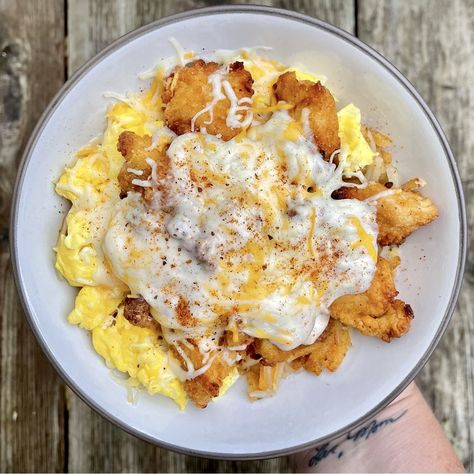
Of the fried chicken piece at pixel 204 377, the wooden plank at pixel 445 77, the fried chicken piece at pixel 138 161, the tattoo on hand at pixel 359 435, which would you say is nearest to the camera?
the fried chicken piece at pixel 138 161

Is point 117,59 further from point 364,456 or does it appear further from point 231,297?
point 364,456

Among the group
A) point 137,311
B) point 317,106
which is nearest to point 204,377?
point 137,311

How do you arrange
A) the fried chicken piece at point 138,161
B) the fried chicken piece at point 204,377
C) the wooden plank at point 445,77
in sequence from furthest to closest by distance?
the wooden plank at point 445,77
the fried chicken piece at point 204,377
the fried chicken piece at point 138,161

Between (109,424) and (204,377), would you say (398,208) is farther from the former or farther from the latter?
(109,424)

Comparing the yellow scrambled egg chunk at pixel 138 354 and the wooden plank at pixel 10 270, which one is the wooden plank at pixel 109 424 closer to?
the wooden plank at pixel 10 270

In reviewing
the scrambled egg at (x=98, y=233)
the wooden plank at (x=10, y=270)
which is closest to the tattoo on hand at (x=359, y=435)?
the scrambled egg at (x=98, y=233)

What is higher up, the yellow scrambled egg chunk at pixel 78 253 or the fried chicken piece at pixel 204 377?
the yellow scrambled egg chunk at pixel 78 253

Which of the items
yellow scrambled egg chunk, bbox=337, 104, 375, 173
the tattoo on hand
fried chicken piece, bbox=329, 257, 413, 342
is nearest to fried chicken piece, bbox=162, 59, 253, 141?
yellow scrambled egg chunk, bbox=337, 104, 375, 173
